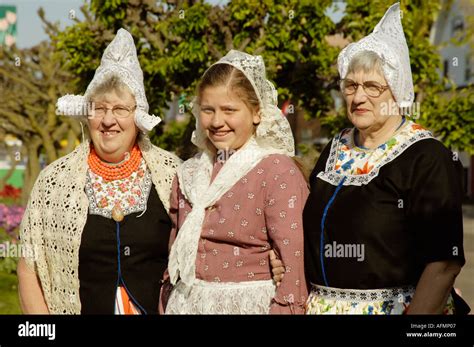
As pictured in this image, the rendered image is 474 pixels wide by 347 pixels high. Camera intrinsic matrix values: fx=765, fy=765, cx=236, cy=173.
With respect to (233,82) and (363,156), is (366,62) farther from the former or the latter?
(233,82)

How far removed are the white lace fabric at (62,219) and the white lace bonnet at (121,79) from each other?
0.64 feet

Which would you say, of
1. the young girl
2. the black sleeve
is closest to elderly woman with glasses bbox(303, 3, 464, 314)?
the black sleeve

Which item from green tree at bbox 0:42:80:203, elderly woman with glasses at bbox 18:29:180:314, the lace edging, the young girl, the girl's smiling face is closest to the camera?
the lace edging

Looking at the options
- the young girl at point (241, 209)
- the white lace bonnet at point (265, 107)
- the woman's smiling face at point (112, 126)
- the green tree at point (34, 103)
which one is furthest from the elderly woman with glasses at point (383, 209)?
the green tree at point (34, 103)

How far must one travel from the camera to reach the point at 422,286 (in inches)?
115

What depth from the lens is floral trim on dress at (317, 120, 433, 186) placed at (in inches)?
119

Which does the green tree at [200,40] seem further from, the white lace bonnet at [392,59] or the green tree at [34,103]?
the green tree at [34,103]

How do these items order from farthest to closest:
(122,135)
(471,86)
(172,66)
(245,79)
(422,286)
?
(471,86) < (172,66) < (122,135) < (245,79) < (422,286)

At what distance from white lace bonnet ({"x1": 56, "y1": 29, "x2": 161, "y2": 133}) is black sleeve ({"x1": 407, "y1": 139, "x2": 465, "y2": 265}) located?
4.26ft

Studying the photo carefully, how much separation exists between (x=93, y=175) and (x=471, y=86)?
497cm

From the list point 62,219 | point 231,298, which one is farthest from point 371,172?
point 62,219

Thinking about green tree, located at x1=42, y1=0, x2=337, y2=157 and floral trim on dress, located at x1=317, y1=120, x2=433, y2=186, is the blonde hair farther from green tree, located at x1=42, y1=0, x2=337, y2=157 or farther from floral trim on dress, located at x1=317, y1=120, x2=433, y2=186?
green tree, located at x1=42, y1=0, x2=337, y2=157
